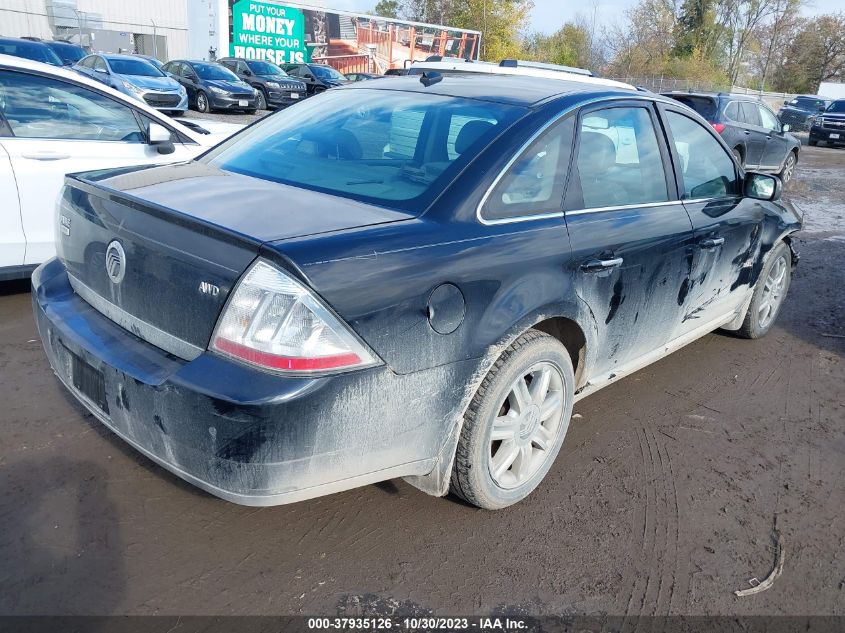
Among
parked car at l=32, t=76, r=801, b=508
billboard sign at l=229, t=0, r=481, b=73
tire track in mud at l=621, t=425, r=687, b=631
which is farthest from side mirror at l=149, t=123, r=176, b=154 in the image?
→ billboard sign at l=229, t=0, r=481, b=73

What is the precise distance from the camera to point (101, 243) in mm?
2600

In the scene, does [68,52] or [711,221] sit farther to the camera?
[68,52]

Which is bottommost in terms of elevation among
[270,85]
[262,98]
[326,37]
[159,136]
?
[262,98]

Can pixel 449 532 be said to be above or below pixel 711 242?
below

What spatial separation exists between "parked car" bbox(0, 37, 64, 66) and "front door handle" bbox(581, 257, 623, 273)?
1650 centimetres

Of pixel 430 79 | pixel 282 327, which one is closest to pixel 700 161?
pixel 430 79

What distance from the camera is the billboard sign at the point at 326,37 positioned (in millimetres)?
32781

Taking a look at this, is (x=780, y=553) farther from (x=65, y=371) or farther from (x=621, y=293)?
(x=65, y=371)

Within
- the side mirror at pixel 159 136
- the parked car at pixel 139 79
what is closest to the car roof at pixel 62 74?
the side mirror at pixel 159 136

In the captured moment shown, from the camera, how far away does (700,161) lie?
402 cm

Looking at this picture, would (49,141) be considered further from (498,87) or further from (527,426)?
(527,426)

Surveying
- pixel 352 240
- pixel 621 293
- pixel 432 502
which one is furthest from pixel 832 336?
pixel 352 240

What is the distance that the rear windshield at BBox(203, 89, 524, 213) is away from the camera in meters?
2.72

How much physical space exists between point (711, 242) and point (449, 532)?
6.96ft
